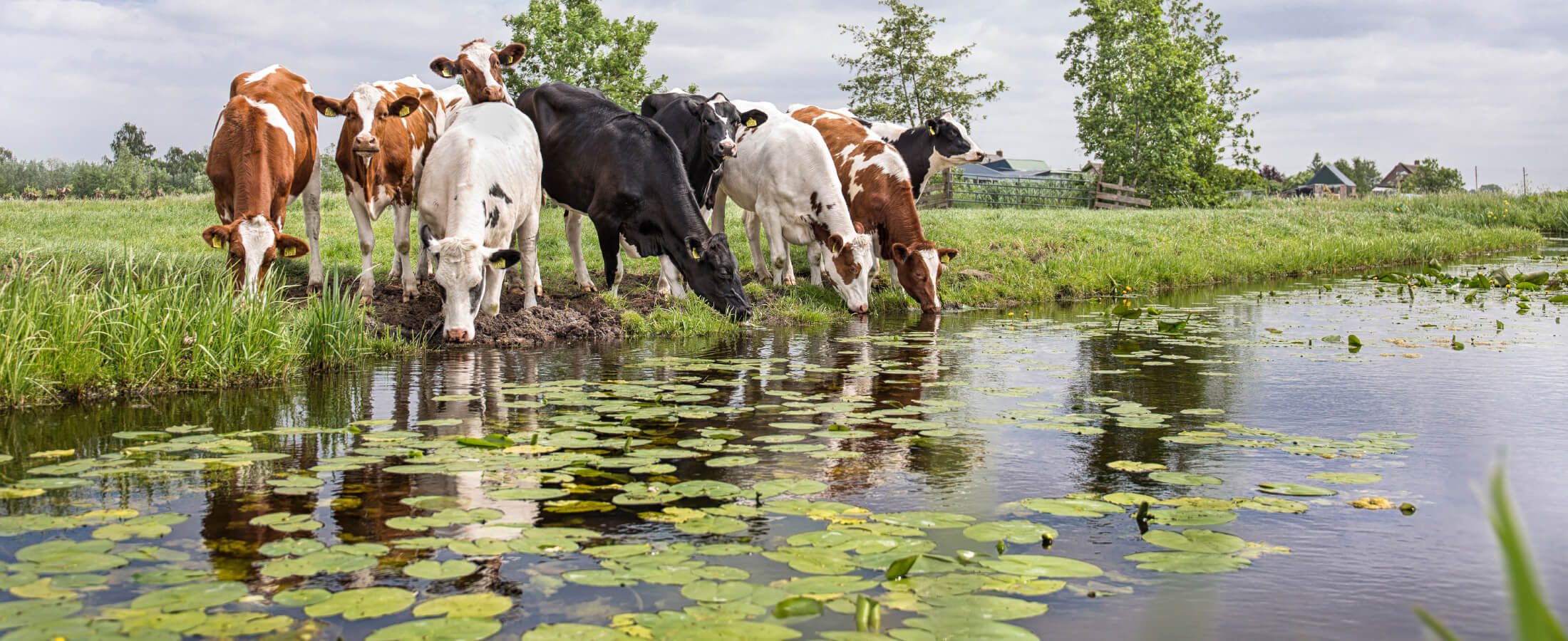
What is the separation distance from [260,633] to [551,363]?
17.0 feet

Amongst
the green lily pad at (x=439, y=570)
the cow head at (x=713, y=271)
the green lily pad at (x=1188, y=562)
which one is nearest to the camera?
the green lily pad at (x=439, y=570)

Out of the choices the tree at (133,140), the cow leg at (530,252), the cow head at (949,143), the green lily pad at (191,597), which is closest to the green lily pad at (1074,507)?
the green lily pad at (191,597)

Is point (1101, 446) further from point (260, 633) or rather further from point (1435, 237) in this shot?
point (1435, 237)

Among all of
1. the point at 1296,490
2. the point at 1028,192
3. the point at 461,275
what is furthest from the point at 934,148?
the point at 1028,192

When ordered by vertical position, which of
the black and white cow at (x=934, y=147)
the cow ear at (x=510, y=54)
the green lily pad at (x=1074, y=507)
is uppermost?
Result: the cow ear at (x=510, y=54)

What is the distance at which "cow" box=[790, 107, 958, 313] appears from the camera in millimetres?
11953

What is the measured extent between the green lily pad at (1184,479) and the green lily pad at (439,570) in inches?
101

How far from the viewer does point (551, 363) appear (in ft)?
25.6

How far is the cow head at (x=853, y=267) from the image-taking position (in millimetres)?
11617

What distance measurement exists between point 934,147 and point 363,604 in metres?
12.3

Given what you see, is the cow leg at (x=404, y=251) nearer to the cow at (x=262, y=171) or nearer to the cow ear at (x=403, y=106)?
the cow at (x=262, y=171)

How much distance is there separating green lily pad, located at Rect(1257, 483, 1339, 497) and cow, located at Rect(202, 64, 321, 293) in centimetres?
609

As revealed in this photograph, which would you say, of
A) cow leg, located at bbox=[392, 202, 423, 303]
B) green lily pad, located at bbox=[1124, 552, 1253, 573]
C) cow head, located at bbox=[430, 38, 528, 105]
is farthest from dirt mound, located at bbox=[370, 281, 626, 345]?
green lily pad, located at bbox=[1124, 552, 1253, 573]

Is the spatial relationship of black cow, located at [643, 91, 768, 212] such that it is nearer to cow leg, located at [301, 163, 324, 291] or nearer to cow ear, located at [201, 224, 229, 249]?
cow leg, located at [301, 163, 324, 291]
